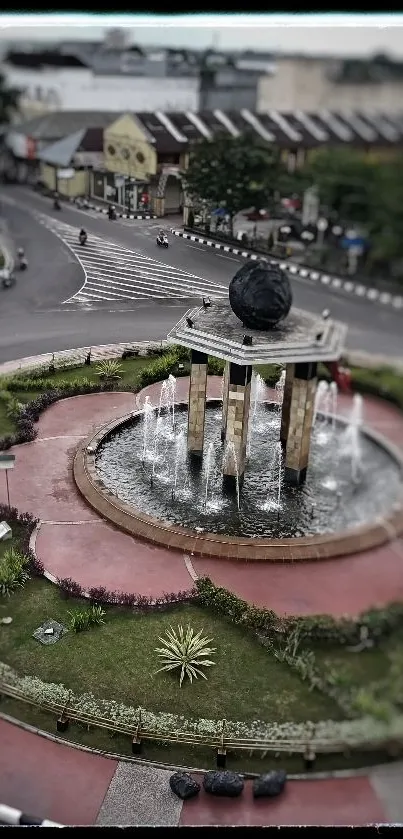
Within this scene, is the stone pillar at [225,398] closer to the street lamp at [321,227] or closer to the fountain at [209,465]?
the fountain at [209,465]

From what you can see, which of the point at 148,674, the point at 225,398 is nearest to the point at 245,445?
the point at 225,398

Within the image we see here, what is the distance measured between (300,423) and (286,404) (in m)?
0.60

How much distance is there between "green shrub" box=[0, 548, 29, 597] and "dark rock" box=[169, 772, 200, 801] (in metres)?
2.96

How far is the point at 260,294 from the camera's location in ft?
24.4

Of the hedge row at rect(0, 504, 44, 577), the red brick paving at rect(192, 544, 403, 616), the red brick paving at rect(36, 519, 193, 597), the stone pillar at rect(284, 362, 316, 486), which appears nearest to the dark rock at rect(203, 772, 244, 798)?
the red brick paving at rect(192, 544, 403, 616)

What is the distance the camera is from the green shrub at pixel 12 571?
8.74 m

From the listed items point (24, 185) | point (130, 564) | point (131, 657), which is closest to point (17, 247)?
point (24, 185)

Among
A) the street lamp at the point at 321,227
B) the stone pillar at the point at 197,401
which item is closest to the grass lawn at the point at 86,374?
the stone pillar at the point at 197,401

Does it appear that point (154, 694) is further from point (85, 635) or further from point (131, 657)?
point (85, 635)

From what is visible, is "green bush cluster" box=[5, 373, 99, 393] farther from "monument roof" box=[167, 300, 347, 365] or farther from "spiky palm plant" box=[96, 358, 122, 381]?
"monument roof" box=[167, 300, 347, 365]

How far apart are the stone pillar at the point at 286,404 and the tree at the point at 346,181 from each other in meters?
2.90

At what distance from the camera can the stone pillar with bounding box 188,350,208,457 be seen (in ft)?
31.2

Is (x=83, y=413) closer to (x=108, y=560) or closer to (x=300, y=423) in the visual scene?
(x=108, y=560)

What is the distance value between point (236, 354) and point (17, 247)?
2480 millimetres
